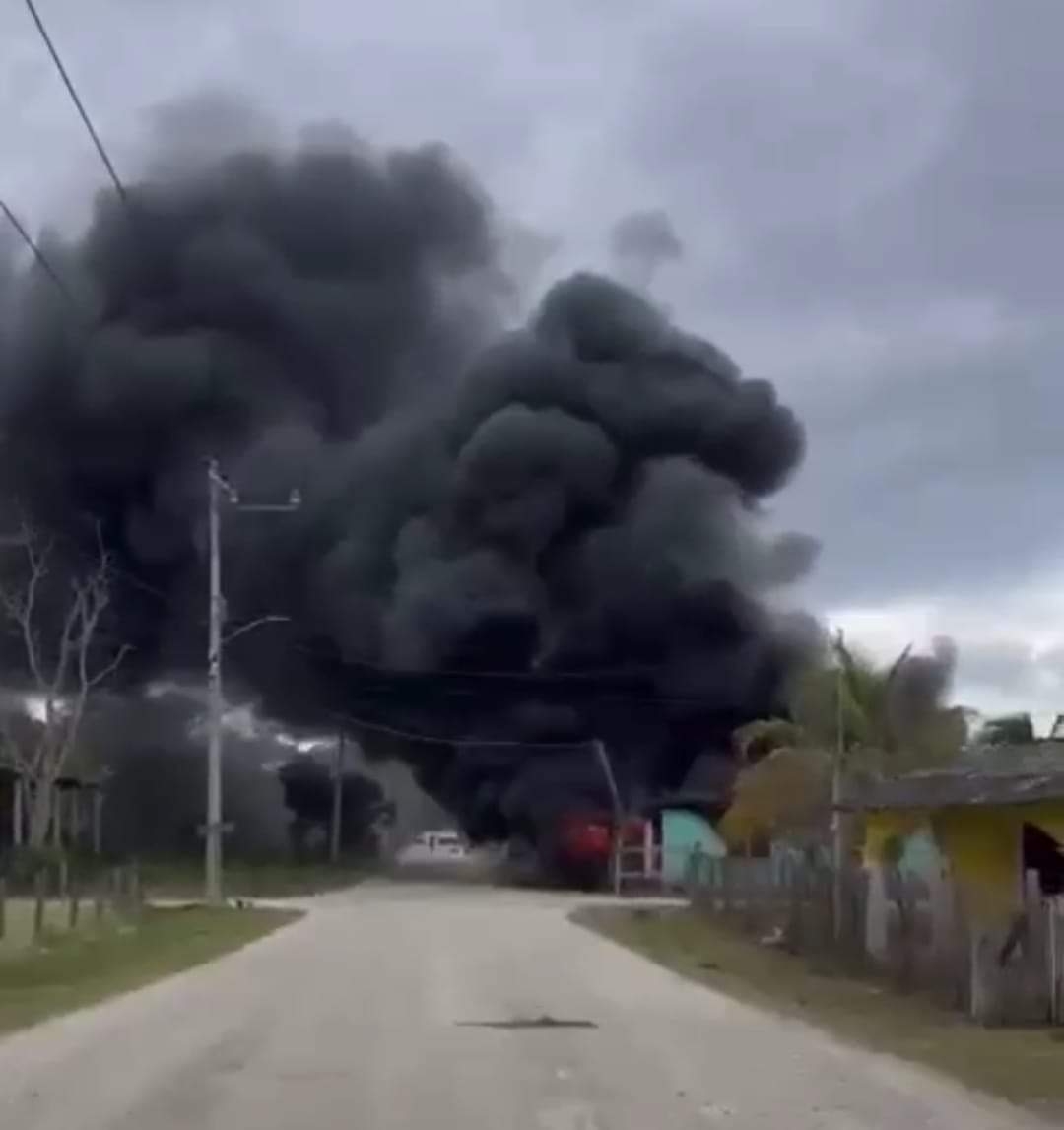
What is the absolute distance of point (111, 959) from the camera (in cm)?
3159

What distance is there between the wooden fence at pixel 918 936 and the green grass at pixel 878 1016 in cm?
33

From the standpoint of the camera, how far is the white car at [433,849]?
109 meters

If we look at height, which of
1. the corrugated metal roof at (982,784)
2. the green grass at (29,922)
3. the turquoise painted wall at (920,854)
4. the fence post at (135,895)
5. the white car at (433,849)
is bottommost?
the green grass at (29,922)

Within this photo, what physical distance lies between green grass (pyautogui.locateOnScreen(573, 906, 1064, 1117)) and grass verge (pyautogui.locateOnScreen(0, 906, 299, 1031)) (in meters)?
6.69

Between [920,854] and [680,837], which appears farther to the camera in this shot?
[680,837]

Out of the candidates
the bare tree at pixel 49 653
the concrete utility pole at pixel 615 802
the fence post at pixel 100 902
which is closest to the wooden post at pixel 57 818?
the bare tree at pixel 49 653

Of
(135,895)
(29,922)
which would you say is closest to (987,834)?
(29,922)

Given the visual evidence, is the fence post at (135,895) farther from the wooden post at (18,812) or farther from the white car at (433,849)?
the white car at (433,849)

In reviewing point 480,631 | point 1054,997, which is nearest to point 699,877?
point 480,631

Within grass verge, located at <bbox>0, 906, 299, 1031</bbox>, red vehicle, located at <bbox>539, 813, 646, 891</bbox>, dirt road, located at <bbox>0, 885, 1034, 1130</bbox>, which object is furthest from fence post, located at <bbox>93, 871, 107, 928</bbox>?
red vehicle, located at <bbox>539, 813, 646, 891</bbox>

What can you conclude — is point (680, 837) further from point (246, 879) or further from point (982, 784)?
point (982, 784)

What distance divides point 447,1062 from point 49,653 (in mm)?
56437

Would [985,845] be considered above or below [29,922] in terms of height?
above

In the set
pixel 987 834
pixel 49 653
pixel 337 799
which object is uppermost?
pixel 49 653
